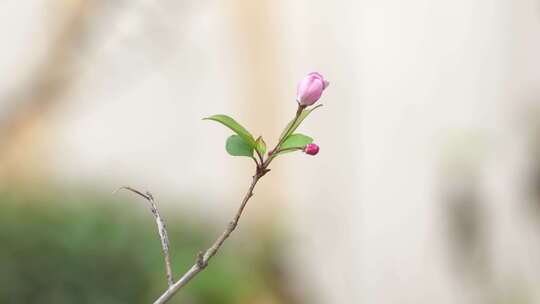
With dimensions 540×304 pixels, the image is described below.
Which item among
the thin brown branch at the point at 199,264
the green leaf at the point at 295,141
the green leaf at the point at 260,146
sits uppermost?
the green leaf at the point at 295,141

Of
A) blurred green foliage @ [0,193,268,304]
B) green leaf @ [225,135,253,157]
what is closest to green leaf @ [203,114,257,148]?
green leaf @ [225,135,253,157]

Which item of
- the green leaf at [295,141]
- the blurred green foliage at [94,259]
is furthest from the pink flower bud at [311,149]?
the blurred green foliage at [94,259]

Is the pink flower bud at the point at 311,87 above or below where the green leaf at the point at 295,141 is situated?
above

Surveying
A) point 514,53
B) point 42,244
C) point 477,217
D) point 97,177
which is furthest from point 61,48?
point 514,53

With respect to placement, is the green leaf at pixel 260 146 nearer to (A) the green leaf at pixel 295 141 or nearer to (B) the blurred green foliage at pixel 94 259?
(A) the green leaf at pixel 295 141

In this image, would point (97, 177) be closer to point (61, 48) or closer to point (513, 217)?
point (61, 48)

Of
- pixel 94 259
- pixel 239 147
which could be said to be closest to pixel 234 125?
pixel 239 147
